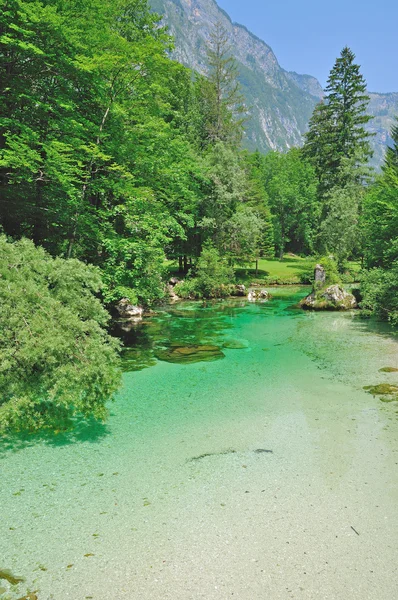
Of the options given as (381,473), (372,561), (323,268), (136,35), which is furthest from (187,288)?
(372,561)

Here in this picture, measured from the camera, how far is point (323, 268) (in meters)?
27.9

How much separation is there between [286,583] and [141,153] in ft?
53.6

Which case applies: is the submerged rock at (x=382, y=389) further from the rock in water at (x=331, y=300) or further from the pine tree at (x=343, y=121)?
the pine tree at (x=343, y=121)

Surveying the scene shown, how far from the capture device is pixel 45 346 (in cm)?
687

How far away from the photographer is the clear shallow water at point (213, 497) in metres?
4.78

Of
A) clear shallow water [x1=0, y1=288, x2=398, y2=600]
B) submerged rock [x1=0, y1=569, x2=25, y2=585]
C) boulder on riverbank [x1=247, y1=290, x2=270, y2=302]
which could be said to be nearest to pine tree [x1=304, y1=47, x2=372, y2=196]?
boulder on riverbank [x1=247, y1=290, x2=270, y2=302]

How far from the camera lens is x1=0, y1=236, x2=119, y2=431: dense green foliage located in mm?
6879

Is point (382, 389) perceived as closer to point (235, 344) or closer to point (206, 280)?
point (235, 344)

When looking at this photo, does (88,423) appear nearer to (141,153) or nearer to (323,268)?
(141,153)

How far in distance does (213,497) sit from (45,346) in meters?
3.81

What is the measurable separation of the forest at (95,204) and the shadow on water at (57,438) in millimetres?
Result: 325

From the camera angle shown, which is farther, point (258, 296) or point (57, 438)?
point (258, 296)

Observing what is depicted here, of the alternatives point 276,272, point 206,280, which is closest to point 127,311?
point 206,280

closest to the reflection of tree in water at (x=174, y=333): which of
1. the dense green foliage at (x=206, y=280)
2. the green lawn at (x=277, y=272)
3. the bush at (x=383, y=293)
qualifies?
the dense green foliage at (x=206, y=280)
